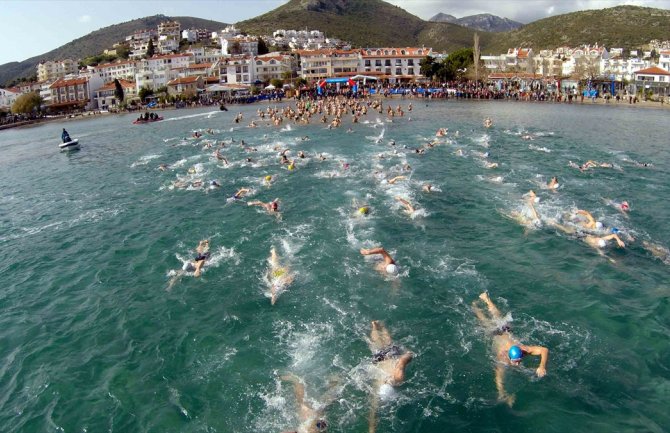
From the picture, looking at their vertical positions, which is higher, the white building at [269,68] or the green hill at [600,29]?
the green hill at [600,29]

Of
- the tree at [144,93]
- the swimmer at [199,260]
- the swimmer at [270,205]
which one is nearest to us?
the swimmer at [199,260]

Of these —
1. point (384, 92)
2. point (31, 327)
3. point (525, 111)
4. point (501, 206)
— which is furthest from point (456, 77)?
→ point (31, 327)

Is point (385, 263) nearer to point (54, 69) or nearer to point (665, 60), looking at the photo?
point (665, 60)

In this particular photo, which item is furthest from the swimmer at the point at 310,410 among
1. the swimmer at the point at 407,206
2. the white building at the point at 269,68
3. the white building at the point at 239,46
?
the white building at the point at 239,46

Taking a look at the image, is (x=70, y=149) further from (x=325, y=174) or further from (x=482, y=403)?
(x=482, y=403)

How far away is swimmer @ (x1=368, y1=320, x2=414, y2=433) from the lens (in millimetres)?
9070

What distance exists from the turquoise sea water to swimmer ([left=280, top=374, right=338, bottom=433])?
0.49 feet

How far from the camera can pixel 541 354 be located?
9.76 metres

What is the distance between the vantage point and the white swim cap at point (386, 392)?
9.06 m

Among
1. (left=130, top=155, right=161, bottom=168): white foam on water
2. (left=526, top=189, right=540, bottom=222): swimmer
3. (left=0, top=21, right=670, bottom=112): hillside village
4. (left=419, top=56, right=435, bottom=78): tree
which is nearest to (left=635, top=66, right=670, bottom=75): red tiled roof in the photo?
(left=0, top=21, right=670, bottom=112): hillside village

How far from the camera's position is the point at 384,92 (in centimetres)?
7544

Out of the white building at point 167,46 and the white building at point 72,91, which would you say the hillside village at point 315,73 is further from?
the white building at point 167,46

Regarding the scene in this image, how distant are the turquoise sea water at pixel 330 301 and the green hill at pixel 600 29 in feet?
349

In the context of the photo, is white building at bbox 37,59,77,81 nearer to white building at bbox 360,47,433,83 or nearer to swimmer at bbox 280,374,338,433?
white building at bbox 360,47,433,83
